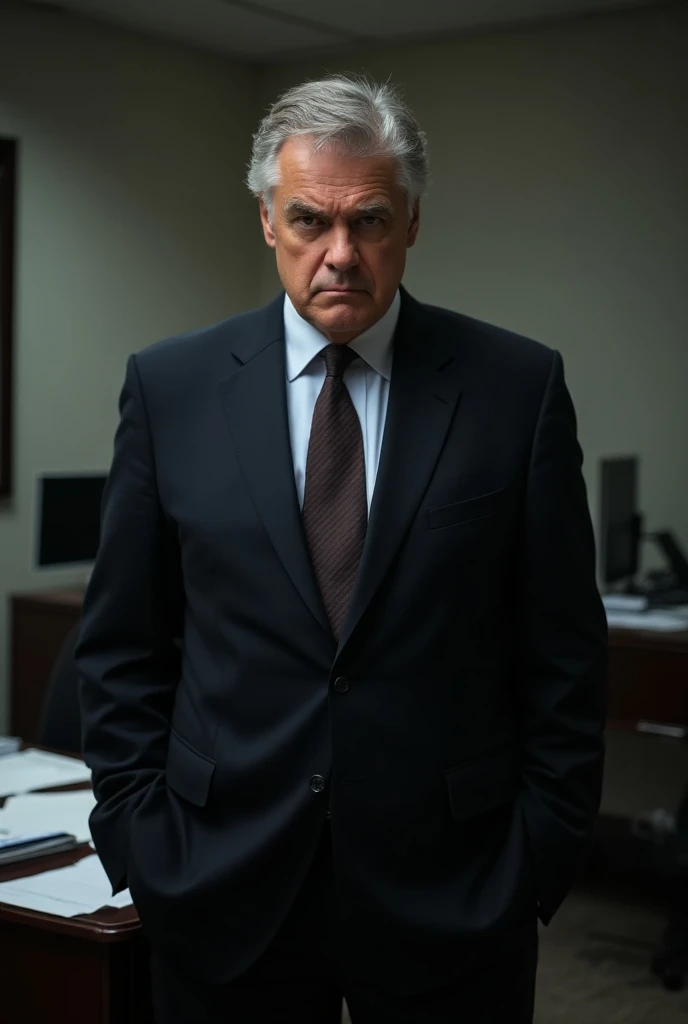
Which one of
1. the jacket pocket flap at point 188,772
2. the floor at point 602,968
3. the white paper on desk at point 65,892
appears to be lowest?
the floor at point 602,968

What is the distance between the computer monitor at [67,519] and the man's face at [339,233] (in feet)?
8.54

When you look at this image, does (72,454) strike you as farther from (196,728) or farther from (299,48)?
(196,728)

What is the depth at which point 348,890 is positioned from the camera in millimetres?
1402

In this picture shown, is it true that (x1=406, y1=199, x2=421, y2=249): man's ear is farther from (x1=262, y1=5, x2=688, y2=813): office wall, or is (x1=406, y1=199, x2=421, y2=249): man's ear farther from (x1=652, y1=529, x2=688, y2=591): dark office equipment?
(x1=262, y1=5, x2=688, y2=813): office wall

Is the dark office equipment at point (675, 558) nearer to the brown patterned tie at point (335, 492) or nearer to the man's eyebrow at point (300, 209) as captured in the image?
the brown patterned tie at point (335, 492)

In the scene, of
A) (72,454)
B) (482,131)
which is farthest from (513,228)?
(72,454)

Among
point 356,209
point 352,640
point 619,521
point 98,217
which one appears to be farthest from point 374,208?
point 98,217

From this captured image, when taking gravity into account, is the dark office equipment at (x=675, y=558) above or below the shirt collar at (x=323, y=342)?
below

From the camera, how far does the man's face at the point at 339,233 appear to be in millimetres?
1401

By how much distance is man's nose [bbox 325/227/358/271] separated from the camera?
1.39 metres

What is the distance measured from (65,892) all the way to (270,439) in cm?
77

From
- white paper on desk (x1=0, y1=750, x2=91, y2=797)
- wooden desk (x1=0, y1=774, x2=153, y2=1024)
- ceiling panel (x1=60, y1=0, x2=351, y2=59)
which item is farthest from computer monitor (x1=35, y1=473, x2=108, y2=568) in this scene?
wooden desk (x1=0, y1=774, x2=153, y2=1024)

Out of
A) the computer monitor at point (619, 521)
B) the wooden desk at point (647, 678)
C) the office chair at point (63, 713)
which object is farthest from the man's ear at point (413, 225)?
the computer monitor at point (619, 521)

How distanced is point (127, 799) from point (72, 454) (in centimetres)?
346
